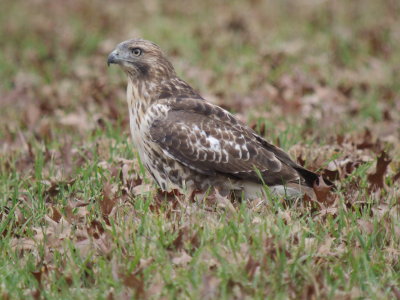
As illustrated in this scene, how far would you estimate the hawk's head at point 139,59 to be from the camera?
684cm

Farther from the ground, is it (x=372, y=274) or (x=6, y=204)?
(x=372, y=274)

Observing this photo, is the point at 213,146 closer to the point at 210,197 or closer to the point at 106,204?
the point at 210,197

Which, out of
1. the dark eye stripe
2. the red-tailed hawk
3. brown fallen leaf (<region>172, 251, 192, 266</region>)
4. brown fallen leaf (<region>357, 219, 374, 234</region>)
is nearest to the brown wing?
the red-tailed hawk

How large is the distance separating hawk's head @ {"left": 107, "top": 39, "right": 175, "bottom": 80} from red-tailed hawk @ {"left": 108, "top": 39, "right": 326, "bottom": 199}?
27 cm

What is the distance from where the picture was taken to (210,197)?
5973 millimetres

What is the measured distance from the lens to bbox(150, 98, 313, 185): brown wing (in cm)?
629

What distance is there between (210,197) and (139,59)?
62.1 inches

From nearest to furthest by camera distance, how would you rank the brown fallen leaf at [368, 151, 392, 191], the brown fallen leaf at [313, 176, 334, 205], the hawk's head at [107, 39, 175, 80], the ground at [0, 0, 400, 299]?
the ground at [0, 0, 400, 299] < the brown fallen leaf at [313, 176, 334, 205] < the brown fallen leaf at [368, 151, 392, 191] < the hawk's head at [107, 39, 175, 80]

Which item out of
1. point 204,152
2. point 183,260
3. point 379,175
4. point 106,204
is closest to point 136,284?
point 183,260

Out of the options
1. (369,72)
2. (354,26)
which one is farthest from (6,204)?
(354,26)

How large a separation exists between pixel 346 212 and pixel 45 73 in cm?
692

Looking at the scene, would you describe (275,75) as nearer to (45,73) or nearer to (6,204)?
(45,73)

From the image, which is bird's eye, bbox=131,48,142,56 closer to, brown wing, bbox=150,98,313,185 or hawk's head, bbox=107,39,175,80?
hawk's head, bbox=107,39,175,80

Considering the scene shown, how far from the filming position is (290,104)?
9.58m
